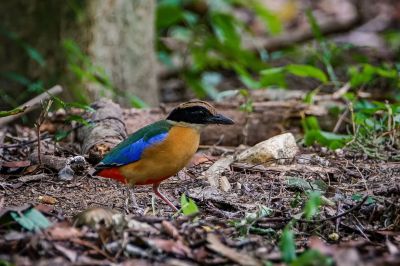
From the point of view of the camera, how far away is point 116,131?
6391mm

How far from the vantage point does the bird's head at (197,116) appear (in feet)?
17.3

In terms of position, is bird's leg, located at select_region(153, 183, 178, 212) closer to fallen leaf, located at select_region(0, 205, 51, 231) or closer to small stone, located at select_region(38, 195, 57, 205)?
small stone, located at select_region(38, 195, 57, 205)

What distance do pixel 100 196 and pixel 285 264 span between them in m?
2.11

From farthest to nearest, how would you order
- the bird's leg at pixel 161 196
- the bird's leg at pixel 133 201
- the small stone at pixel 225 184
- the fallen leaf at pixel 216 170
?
1. the fallen leaf at pixel 216 170
2. the small stone at pixel 225 184
3. the bird's leg at pixel 161 196
4. the bird's leg at pixel 133 201

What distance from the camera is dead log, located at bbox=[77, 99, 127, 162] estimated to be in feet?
19.7

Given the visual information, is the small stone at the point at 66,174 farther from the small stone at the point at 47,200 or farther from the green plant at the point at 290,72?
the green plant at the point at 290,72

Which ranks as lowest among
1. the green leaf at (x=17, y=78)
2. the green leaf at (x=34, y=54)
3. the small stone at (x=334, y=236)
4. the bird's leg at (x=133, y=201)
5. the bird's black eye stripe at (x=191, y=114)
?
the small stone at (x=334, y=236)

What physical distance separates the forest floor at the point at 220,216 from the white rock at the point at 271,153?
0.31 feet

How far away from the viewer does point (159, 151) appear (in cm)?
505

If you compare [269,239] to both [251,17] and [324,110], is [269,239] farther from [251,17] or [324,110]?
[251,17]

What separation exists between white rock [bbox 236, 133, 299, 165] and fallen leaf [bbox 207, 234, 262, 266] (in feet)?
6.92

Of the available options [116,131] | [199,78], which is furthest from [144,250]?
[199,78]

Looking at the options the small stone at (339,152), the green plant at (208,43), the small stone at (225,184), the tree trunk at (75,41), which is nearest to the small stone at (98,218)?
the small stone at (225,184)

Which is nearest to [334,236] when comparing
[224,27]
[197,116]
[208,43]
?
[197,116]
